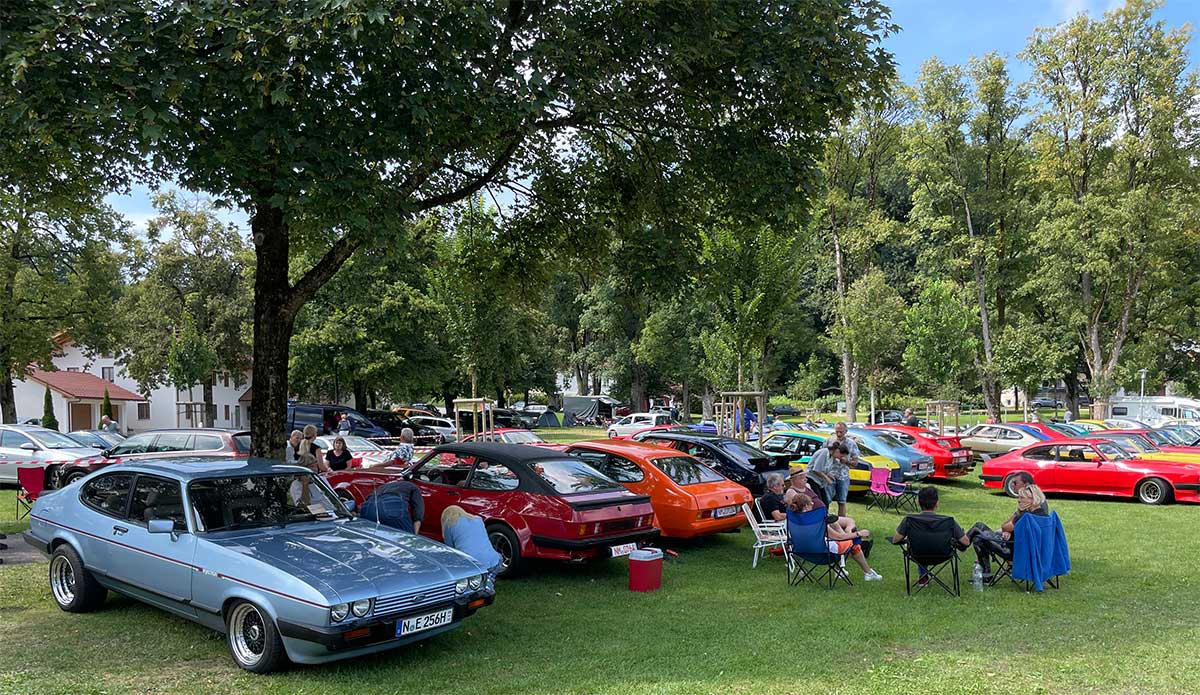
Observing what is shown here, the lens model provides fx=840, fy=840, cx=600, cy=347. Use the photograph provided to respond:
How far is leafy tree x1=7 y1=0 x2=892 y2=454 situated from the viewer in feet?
25.8

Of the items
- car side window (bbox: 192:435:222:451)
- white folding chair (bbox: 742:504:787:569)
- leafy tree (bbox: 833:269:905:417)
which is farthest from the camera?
leafy tree (bbox: 833:269:905:417)

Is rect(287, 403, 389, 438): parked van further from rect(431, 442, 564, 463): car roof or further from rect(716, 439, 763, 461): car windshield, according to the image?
rect(431, 442, 564, 463): car roof

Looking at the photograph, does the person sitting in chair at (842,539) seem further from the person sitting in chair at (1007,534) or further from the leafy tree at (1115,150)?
the leafy tree at (1115,150)

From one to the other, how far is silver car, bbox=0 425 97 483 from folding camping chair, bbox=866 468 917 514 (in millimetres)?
16359

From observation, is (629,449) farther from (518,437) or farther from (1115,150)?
(1115,150)

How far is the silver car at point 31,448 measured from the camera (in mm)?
18594

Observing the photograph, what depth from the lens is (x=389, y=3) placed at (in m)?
Answer: 7.94

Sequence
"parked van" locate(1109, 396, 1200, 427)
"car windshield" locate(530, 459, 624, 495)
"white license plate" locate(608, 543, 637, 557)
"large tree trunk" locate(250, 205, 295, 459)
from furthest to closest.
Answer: "parked van" locate(1109, 396, 1200, 427), "large tree trunk" locate(250, 205, 295, 459), "car windshield" locate(530, 459, 624, 495), "white license plate" locate(608, 543, 637, 557)

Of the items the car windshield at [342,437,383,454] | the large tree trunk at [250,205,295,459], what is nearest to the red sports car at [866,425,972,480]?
the car windshield at [342,437,383,454]

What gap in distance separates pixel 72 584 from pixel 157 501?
1626 mm

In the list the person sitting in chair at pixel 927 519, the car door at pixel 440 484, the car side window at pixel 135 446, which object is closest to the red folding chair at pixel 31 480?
the car side window at pixel 135 446

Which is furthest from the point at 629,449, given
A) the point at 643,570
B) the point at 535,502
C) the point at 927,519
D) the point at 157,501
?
the point at 157,501

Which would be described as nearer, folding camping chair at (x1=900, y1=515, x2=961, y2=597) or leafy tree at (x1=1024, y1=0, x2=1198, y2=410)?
folding camping chair at (x1=900, y1=515, x2=961, y2=597)

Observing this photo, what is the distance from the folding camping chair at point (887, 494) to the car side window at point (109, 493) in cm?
1242
